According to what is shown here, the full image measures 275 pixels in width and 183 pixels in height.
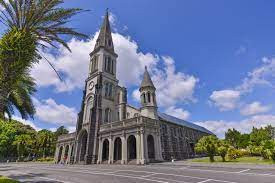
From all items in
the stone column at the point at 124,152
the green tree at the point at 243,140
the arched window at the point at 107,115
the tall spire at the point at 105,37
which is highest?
the tall spire at the point at 105,37

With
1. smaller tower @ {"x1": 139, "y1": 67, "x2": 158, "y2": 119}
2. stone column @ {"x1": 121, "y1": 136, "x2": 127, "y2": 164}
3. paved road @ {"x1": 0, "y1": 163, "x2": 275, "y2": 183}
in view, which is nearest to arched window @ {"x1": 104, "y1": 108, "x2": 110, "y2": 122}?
smaller tower @ {"x1": 139, "y1": 67, "x2": 158, "y2": 119}

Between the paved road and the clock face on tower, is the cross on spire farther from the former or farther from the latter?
the paved road

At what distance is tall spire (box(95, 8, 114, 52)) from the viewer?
5103 cm

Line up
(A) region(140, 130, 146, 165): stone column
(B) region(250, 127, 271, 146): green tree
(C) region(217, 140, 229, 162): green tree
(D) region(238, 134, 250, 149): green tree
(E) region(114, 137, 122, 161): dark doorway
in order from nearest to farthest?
(C) region(217, 140, 229, 162): green tree
(A) region(140, 130, 146, 165): stone column
(E) region(114, 137, 122, 161): dark doorway
(B) region(250, 127, 271, 146): green tree
(D) region(238, 134, 250, 149): green tree

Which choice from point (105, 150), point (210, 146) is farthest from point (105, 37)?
point (210, 146)

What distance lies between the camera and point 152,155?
116ft

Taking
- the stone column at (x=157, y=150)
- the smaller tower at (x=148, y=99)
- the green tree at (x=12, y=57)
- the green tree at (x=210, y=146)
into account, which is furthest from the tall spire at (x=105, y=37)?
the green tree at (x=12, y=57)

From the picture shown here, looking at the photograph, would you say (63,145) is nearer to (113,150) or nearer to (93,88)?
(93,88)

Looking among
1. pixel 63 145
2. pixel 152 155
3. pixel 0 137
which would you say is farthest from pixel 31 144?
pixel 152 155

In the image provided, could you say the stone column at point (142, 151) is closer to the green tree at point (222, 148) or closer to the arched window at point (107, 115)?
the green tree at point (222, 148)

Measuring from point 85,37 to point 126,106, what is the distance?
34541mm

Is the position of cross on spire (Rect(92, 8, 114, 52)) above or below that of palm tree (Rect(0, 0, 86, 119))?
above

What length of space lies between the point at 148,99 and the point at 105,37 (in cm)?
2319

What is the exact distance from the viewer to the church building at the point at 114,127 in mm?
34688
